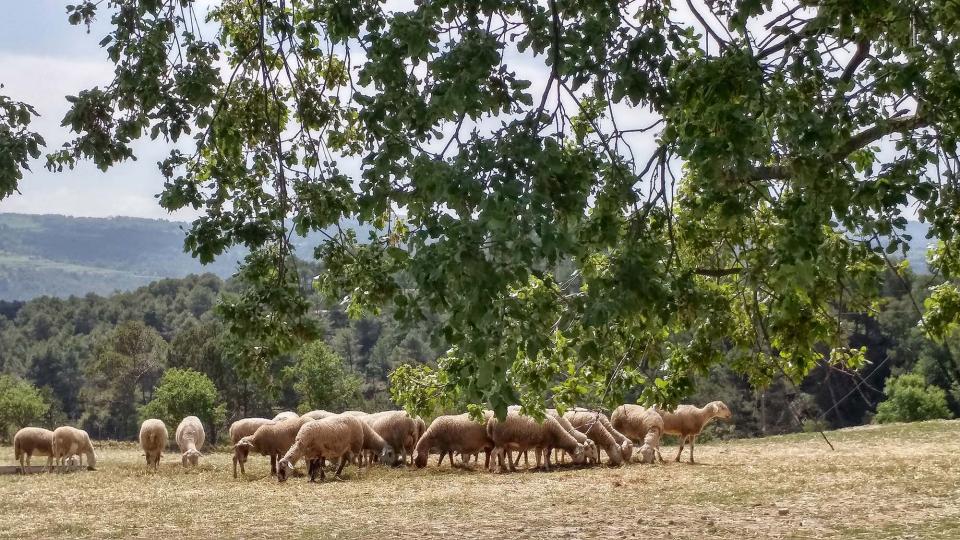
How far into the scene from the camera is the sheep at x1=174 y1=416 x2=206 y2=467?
26953 millimetres

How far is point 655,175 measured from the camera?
845 centimetres

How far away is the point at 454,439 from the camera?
76.8 feet

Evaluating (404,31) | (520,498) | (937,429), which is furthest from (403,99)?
(937,429)

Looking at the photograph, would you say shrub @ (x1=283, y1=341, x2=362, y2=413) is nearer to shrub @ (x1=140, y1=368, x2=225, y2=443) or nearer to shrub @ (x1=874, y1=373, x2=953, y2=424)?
shrub @ (x1=140, y1=368, x2=225, y2=443)

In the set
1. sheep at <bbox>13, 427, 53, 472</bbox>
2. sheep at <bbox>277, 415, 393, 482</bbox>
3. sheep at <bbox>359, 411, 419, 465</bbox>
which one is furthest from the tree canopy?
sheep at <bbox>13, 427, 53, 472</bbox>

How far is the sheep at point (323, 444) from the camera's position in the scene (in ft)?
67.5

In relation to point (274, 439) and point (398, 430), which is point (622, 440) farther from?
point (274, 439)

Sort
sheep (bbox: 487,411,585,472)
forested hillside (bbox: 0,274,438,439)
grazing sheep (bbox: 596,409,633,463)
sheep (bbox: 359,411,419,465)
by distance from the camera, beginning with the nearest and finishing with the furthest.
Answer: sheep (bbox: 487,411,585,472) < grazing sheep (bbox: 596,409,633,463) < sheep (bbox: 359,411,419,465) < forested hillside (bbox: 0,274,438,439)

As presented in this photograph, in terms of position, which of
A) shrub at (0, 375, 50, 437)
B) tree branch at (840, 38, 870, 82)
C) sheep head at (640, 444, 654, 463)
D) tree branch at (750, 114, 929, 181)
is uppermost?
shrub at (0, 375, 50, 437)

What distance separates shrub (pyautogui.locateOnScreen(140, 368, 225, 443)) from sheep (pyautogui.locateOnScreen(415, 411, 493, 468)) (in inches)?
825

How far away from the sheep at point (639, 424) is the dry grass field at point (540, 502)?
1.17 metres

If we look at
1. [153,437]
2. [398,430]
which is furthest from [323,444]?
[153,437]

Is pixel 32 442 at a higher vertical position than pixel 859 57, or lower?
lower

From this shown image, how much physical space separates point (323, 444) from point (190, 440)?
9572 mm
